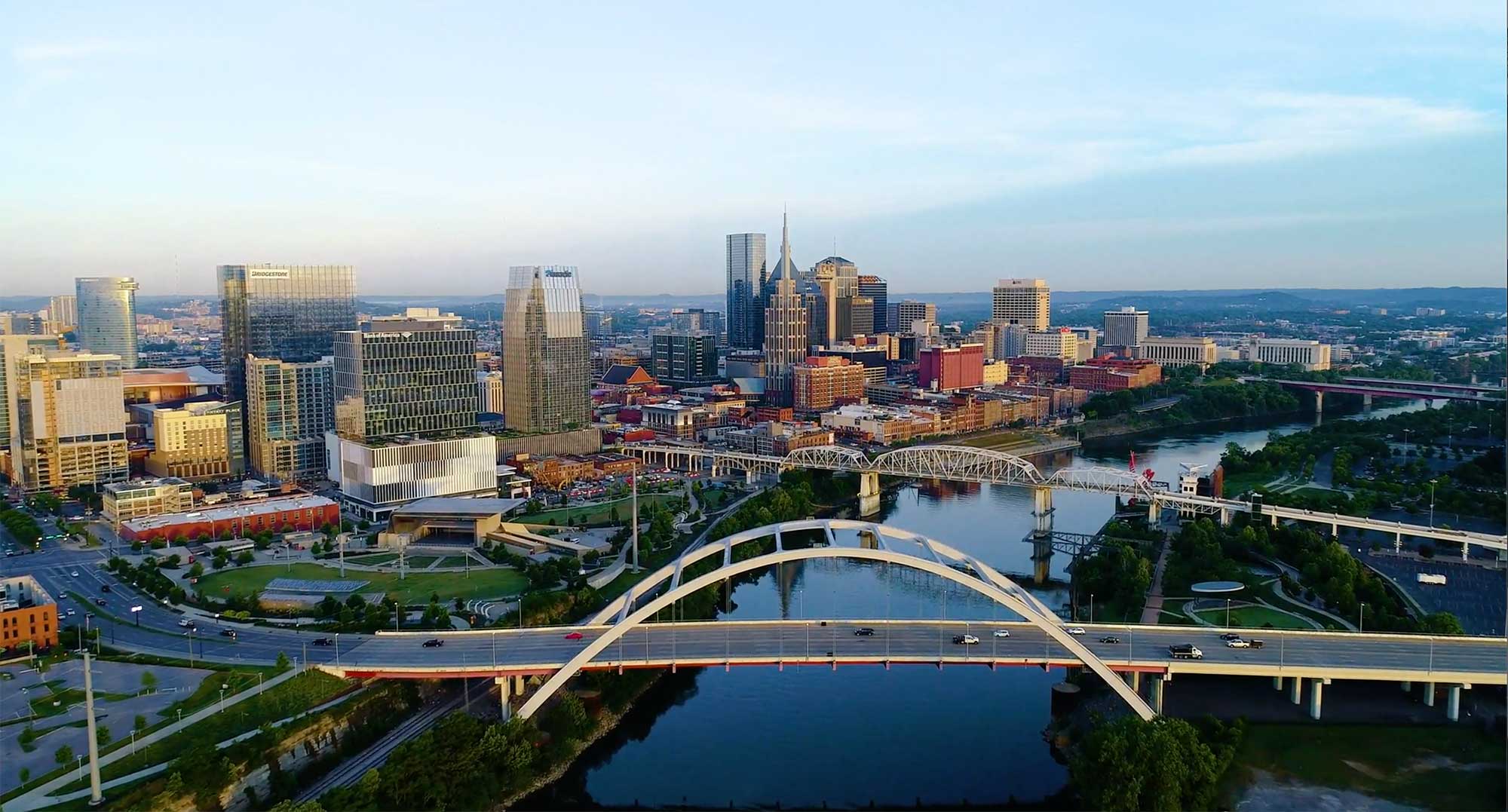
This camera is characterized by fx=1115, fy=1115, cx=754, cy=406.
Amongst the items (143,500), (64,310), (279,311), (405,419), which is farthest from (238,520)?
(64,310)

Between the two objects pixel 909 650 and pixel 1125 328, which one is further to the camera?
pixel 1125 328

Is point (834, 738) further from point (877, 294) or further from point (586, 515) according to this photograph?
point (877, 294)

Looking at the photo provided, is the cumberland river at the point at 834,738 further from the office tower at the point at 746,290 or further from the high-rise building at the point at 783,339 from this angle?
the office tower at the point at 746,290

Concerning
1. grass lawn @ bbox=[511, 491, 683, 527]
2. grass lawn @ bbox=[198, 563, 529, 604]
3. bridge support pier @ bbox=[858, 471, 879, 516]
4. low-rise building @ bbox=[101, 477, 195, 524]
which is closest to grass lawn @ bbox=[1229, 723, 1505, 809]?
grass lawn @ bbox=[198, 563, 529, 604]

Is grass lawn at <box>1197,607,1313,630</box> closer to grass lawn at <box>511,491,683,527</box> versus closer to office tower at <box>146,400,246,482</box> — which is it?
grass lawn at <box>511,491,683,527</box>

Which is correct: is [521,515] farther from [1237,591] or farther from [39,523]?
[1237,591]

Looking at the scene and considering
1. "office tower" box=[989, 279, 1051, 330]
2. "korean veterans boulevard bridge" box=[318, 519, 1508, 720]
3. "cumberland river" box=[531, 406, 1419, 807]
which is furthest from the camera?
"office tower" box=[989, 279, 1051, 330]
